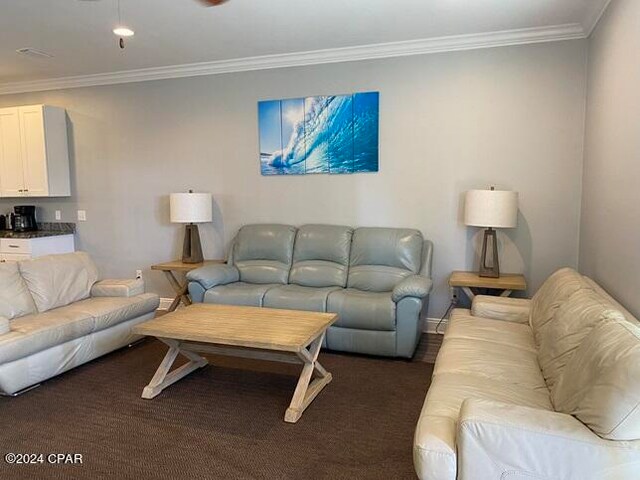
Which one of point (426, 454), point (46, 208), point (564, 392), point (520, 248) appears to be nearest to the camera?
point (426, 454)

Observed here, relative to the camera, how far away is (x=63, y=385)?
3148mm

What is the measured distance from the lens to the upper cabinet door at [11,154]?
17.1ft

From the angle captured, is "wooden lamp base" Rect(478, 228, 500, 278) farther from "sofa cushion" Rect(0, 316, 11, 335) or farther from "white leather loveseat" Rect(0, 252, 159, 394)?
"sofa cushion" Rect(0, 316, 11, 335)

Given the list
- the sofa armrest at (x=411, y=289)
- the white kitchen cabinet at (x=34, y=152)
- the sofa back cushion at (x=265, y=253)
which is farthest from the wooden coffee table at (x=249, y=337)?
the white kitchen cabinet at (x=34, y=152)

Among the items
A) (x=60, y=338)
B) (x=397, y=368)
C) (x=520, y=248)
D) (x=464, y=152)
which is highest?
(x=464, y=152)

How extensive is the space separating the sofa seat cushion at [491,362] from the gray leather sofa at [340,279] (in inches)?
32.7

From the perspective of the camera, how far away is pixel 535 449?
4.92 feet

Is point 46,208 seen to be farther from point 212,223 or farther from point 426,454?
point 426,454

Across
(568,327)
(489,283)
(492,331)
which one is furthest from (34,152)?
(568,327)

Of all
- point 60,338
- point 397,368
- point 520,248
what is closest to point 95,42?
point 60,338

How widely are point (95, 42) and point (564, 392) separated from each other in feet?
14.0

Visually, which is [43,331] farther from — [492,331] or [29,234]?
[492,331]

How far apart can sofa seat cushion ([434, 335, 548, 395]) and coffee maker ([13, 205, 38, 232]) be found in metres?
5.13

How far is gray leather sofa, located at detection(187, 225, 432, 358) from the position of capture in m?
3.50
